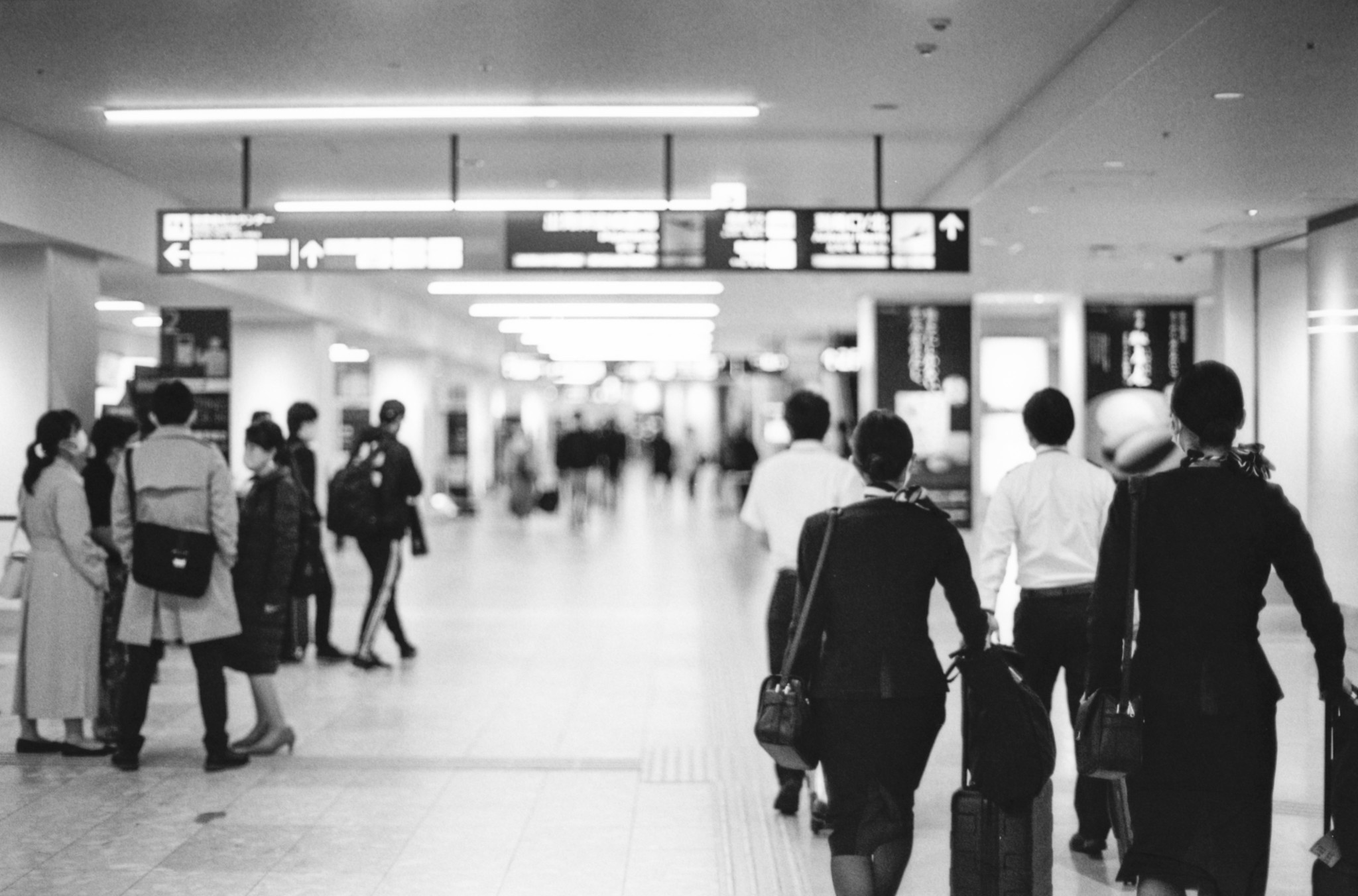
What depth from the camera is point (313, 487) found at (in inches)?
404

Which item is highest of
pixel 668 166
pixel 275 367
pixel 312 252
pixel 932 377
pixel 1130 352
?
pixel 668 166

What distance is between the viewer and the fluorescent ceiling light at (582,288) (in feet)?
51.7

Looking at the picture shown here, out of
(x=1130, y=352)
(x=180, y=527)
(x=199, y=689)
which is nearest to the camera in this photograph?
(x=180, y=527)

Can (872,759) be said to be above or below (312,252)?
below

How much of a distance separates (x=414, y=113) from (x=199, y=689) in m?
3.88

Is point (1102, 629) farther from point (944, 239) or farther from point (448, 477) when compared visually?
point (448, 477)

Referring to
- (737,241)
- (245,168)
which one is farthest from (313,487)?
(737,241)

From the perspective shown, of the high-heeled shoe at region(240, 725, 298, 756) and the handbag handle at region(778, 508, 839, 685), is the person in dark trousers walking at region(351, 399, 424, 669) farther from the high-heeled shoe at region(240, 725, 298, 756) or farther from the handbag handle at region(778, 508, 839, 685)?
the handbag handle at region(778, 508, 839, 685)

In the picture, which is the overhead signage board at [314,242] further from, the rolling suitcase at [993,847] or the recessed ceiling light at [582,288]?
the rolling suitcase at [993,847]

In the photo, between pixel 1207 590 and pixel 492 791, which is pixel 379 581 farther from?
pixel 1207 590

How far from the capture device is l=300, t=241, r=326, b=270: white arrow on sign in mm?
9453

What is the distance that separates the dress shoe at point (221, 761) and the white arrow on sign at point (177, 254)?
4.10 metres

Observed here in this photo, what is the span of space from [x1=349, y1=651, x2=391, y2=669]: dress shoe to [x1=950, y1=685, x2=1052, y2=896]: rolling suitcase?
6.30 m

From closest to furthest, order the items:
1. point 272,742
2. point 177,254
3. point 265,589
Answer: point 265,589
point 272,742
point 177,254
